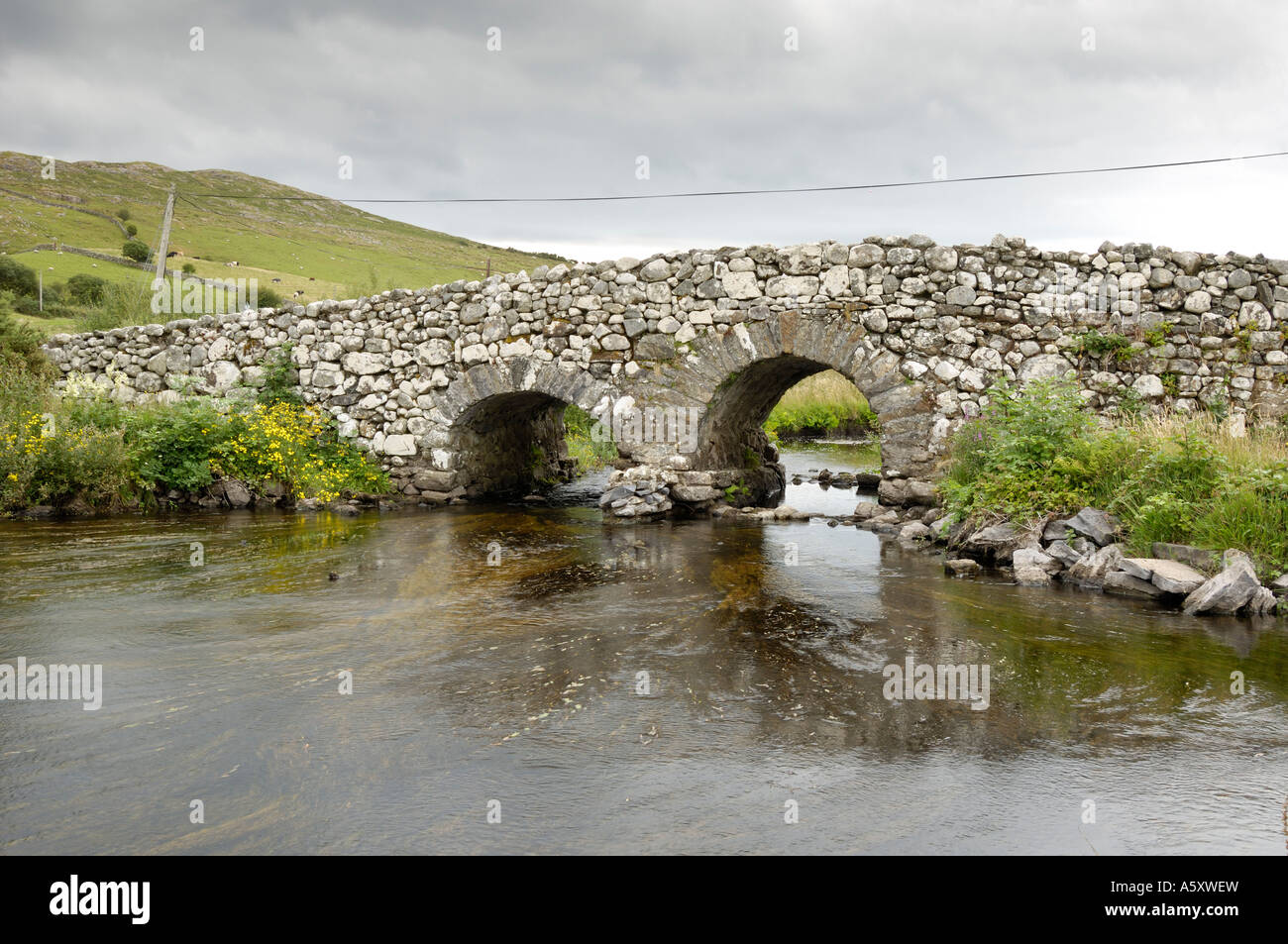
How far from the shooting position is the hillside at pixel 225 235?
5438cm

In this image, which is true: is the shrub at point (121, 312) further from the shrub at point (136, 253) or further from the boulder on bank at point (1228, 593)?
the shrub at point (136, 253)

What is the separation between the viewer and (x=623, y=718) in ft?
15.1

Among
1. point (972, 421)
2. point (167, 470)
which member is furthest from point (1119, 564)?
point (167, 470)

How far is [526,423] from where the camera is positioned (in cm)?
1614

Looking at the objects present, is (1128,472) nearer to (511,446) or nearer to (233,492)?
(511,446)

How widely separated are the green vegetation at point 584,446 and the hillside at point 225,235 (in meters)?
23.3

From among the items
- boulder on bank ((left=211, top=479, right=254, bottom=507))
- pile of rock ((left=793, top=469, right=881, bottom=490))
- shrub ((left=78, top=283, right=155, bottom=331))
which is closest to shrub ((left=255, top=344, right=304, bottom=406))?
boulder on bank ((left=211, top=479, right=254, bottom=507))

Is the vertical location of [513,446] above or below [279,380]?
below

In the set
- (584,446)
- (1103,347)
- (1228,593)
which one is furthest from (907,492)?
(584,446)

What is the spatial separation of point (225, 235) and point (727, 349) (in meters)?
74.2

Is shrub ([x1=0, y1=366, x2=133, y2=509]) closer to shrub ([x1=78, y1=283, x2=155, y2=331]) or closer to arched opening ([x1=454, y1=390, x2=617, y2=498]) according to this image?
arched opening ([x1=454, y1=390, x2=617, y2=498])

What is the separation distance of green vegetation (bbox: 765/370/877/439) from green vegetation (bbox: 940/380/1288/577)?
601 inches

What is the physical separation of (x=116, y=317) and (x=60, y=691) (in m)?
18.9
